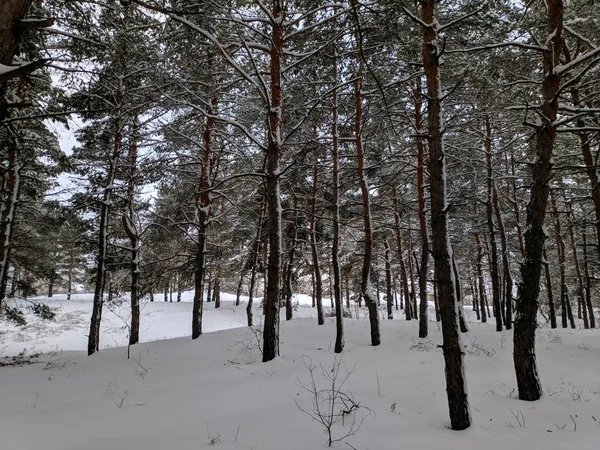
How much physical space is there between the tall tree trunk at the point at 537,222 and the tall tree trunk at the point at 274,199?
4498 millimetres

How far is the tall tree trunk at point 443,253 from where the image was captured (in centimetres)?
390

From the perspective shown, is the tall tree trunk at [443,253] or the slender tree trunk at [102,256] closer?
the tall tree trunk at [443,253]

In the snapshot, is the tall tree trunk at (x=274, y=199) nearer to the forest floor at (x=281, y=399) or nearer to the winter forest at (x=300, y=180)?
the winter forest at (x=300, y=180)

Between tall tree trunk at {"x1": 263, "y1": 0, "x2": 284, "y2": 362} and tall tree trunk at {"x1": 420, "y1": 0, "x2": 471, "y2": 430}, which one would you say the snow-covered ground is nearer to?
tall tree trunk at {"x1": 263, "y1": 0, "x2": 284, "y2": 362}

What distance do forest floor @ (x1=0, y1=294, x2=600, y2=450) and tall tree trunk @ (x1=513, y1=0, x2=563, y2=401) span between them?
0.70 m

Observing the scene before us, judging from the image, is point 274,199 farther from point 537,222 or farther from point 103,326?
point 103,326

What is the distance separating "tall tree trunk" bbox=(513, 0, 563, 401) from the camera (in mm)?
5175

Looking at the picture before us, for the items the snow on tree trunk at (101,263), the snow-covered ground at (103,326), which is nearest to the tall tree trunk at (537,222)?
the snow on tree trunk at (101,263)

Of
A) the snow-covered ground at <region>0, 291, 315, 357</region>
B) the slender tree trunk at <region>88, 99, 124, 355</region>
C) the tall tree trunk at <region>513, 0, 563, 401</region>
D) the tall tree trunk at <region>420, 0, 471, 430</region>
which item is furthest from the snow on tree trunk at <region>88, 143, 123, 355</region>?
the tall tree trunk at <region>513, 0, 563, 401</region>

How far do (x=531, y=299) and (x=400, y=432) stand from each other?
3279mm

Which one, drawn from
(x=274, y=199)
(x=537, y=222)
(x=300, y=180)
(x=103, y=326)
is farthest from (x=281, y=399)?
(x=103, y=326)

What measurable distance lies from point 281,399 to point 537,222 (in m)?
5.09

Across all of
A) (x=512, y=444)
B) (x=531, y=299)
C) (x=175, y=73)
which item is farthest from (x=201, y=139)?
(x=512, y=444)

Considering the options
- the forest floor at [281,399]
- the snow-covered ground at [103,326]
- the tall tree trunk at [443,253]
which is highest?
the tall tree trunk at [443,253]
